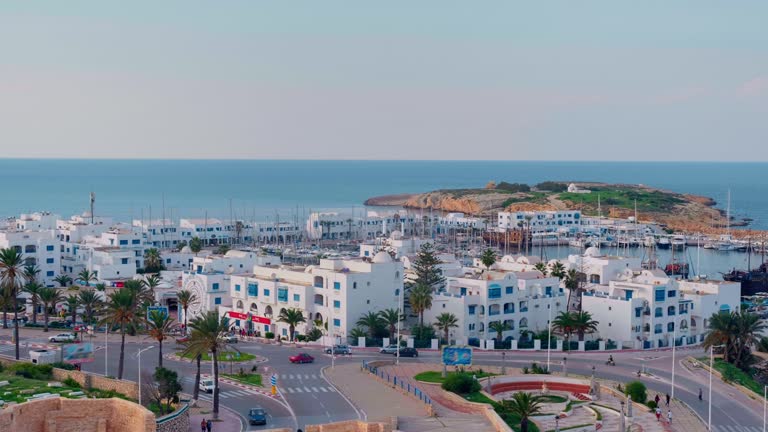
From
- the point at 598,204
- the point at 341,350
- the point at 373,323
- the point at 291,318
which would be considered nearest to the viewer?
the point at 341,350

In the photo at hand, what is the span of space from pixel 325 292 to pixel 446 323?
25.2ft

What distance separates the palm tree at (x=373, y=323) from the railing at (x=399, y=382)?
708 cm

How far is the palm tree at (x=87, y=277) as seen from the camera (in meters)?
74.7

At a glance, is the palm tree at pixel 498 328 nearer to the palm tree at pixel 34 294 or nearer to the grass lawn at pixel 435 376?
the grass lawn at pixel 435 376

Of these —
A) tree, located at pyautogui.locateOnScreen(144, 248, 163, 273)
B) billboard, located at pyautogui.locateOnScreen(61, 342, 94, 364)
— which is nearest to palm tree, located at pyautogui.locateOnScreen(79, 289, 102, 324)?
billboard, located at pyautogui.locateOnScreen(61, 342, 94, 364)

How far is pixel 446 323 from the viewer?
6094cm

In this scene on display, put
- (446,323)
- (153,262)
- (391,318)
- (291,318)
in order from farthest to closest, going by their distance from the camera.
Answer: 1. (153,262)
2. (291,318)
3. (446,323)
4. (391,318)

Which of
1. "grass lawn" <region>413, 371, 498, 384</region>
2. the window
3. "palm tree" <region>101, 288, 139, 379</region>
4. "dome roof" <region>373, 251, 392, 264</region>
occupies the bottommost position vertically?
"grass lawn" <region>413, 371, 498, 384</region>

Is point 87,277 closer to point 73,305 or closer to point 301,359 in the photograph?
point 73,305

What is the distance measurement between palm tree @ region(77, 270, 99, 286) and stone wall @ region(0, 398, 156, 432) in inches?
1819

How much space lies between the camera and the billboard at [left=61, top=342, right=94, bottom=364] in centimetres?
5038

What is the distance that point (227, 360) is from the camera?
53.4m

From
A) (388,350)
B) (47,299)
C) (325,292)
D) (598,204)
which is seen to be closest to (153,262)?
(47,299)

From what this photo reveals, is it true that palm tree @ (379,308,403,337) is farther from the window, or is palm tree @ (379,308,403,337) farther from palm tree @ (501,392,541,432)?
palm tree @ (501,392,541,432)
